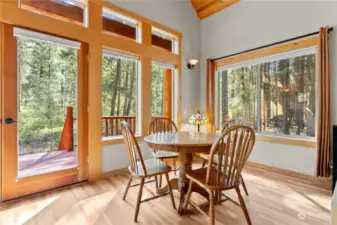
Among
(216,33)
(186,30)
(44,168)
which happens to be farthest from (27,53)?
(216,33)

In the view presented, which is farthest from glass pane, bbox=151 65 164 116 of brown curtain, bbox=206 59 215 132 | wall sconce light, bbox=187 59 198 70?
brown curtain, bbox=206 59 215 132

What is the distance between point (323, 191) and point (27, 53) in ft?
13.3

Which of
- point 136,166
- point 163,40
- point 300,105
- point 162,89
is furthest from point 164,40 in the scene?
point 136,166

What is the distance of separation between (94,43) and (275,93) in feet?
10.2

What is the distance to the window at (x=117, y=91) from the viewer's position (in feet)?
10.3

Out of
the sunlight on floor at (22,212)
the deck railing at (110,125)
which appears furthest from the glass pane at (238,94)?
the sunlight on floor at (22,212)

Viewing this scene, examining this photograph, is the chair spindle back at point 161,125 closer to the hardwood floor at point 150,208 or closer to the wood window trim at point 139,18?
the hardwood floor at point 150,208

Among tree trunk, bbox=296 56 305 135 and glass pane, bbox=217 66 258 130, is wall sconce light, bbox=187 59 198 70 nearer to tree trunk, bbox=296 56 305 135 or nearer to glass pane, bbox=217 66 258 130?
glass pane, bbox=217 66 258 130

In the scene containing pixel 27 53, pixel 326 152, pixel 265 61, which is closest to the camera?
pixel 27 53

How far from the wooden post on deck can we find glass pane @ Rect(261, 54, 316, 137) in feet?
10.7

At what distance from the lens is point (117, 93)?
3.29 m

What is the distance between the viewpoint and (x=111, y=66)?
126 inches

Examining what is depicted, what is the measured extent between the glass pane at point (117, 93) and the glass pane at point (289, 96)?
2400 mm

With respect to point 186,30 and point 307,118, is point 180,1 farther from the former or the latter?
point 307,118
